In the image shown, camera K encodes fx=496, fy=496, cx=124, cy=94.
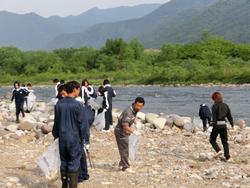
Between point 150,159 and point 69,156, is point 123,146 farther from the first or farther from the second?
point 69,156

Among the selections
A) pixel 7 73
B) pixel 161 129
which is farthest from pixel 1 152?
pixel 7 73

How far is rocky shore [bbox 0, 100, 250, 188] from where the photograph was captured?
31.6 feet

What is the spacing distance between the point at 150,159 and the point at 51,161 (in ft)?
13.7

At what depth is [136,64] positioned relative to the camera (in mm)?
90375

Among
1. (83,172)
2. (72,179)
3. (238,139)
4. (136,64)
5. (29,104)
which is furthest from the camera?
(136,64)

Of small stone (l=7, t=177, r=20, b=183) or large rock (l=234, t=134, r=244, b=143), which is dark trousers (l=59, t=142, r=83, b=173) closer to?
small stone (l=7, t=177, r=20, b=183)

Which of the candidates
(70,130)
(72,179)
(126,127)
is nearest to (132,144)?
(126,127)

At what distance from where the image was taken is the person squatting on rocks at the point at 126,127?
9.91 m

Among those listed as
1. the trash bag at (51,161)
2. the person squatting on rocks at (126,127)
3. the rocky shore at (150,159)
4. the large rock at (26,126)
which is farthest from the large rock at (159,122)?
the trash bag at (51,161)

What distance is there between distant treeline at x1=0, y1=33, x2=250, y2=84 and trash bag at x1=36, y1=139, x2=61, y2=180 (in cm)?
5556

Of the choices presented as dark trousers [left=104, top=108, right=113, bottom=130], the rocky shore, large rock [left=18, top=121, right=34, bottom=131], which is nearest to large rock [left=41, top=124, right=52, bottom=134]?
the rocky shore

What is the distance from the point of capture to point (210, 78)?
65938 millimetres

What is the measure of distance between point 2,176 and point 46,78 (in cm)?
8059

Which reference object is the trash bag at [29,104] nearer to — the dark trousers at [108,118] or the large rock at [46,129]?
the large rock at [46,129]
